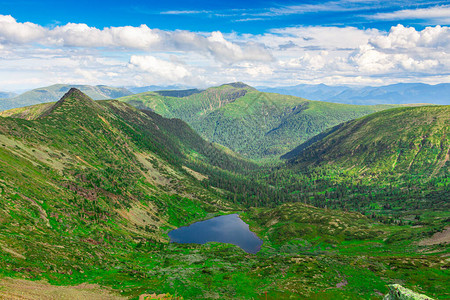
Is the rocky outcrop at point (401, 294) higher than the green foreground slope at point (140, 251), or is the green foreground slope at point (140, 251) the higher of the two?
the rocky outcrop at point (401, 294)

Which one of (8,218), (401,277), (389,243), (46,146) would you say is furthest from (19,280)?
(389,243)

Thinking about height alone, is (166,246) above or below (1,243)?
below

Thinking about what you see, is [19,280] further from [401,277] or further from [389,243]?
[389,243]

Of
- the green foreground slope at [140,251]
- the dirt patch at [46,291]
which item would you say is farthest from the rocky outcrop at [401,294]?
the green foreground slope at [140,251]

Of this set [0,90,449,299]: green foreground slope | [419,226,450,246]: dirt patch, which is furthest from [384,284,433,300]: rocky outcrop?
[419,226,450,246]: dirt patch

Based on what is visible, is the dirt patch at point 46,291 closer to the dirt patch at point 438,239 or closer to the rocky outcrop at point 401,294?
the rocky outcrop at point 401,294

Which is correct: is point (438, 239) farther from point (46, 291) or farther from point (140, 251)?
point (46, 291)

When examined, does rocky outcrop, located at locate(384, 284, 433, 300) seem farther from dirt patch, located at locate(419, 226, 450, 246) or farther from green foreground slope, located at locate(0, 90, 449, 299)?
dirt patch, located at locate(419, 226, 450, 246)
